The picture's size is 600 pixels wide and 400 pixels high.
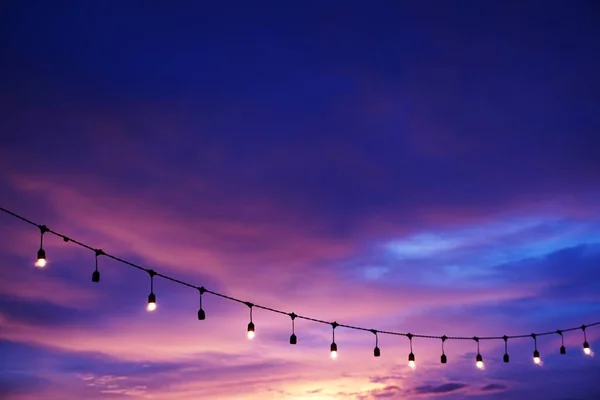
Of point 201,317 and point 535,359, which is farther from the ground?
point 201,317

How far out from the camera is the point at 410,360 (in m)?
15.8

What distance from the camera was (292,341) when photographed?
514 inches

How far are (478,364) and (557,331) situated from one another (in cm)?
229

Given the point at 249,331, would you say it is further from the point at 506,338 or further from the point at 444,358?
the point at 506,338

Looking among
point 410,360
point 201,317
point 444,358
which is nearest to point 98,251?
point 201,317

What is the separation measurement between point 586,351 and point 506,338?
2074 millimetres

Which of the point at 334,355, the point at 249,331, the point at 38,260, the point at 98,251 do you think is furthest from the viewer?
the point at 334,355

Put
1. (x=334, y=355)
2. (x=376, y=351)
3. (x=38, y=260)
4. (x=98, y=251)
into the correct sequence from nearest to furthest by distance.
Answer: (x=38, y=260) < (x=98, y=251) < (x=334, y=355) < (x=376, y=351)

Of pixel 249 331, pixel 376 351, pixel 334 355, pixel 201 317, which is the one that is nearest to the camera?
pixel 201 317

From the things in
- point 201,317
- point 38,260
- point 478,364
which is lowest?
point 478,364

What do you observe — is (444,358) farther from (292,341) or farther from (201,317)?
(201,317)

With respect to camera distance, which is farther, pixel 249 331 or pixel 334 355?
pixel 334 355

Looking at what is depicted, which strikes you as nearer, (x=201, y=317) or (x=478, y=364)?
(x=201, y=317)

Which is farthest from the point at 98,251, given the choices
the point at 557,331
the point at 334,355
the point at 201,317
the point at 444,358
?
the point at 557,331
